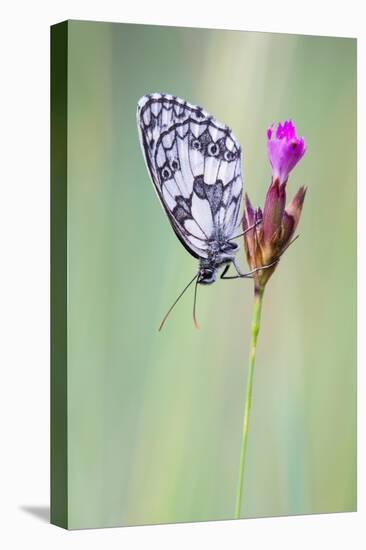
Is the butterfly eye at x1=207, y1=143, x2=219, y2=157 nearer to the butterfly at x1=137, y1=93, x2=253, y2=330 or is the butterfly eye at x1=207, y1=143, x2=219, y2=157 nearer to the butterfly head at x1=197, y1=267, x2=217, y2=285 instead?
the butterfly at x1=137, y1=93, x2=253, y2=330

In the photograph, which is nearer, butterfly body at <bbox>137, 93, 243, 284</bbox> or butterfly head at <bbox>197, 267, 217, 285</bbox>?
butterfly body at <bbox>137, 93, 243, 284</bbox>

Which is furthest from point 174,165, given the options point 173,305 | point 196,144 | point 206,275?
point 173,305

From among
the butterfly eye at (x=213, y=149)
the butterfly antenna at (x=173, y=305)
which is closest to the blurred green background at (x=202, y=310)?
the butterfly antenna at (x=173, y=305)

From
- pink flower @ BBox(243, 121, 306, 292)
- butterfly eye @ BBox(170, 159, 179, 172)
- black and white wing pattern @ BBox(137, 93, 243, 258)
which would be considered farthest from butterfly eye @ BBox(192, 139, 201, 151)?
pink flower @ BBox(243, 121, 306, 292)

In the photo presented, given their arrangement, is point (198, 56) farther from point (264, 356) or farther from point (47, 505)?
point (47, 505)

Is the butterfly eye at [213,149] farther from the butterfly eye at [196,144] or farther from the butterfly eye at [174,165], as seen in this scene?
the butterfly eye at [174,165]

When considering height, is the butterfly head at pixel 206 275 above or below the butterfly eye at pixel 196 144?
below

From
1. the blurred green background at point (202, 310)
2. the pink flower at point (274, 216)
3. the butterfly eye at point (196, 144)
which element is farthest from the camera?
the pink flower at point (274, 216)

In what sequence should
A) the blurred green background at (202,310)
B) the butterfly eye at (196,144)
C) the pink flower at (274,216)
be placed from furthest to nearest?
the pink flower at (274,216) < the butterfly eye at (196,144) < the blurred green background at (202,310)
